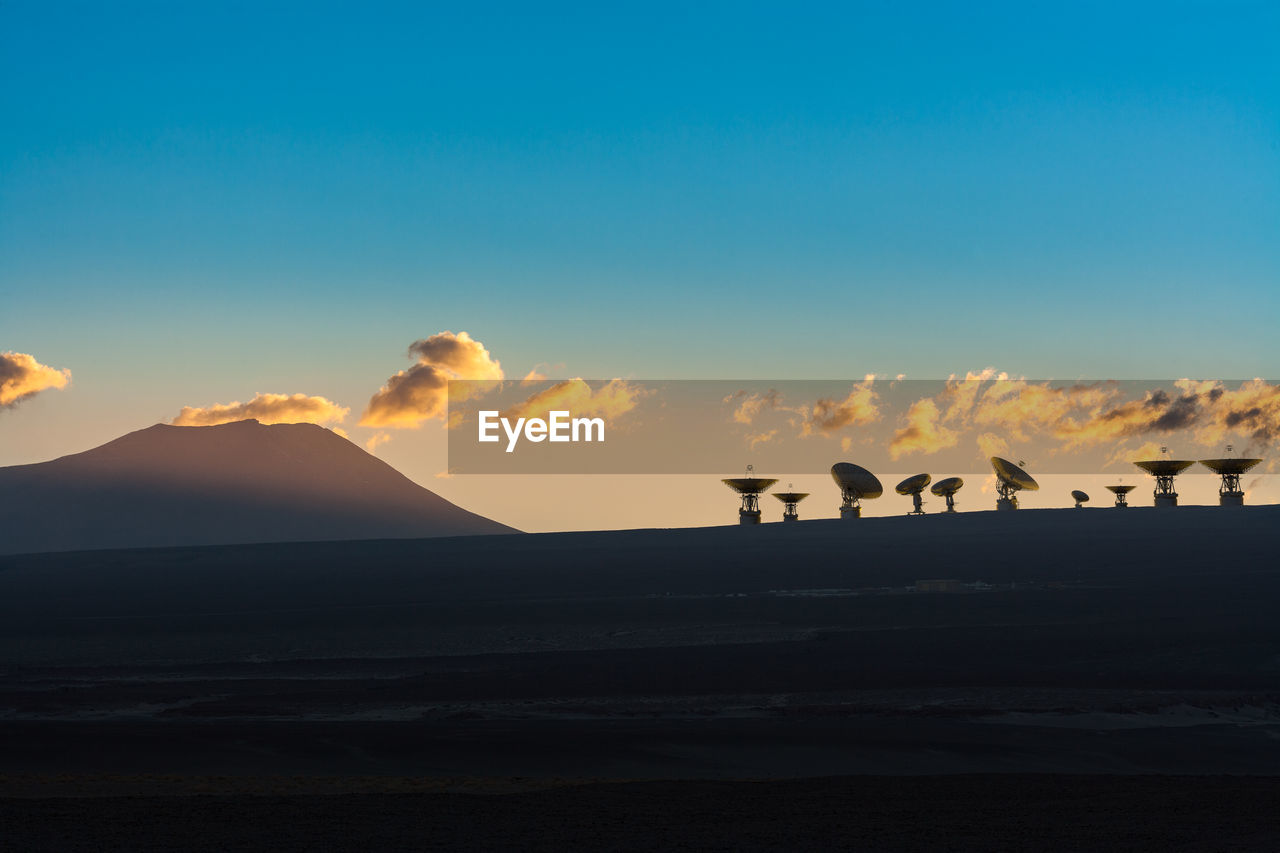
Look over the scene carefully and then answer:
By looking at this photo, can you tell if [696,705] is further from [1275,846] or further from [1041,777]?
[1275,846]

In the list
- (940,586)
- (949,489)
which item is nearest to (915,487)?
(949,489)

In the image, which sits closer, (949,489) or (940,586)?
(940,586)

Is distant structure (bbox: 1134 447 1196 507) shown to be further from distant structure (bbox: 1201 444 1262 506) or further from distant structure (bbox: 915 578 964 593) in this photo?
distant structure (bbox: 915 578 964 593)

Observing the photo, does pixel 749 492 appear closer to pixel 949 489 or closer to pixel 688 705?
pixel 949 489

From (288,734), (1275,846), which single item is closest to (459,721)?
(288,734)

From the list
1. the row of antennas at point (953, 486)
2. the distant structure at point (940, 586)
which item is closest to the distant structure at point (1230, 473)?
the row of antennas at point (953, 486)

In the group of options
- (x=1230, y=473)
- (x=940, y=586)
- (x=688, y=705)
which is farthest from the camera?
(x=1230, y=473)

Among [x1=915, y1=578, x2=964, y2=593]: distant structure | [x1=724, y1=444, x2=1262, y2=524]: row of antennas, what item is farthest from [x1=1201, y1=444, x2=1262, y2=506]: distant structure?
[x1=915, y1=578, x2=964, y2=593]: distant structure

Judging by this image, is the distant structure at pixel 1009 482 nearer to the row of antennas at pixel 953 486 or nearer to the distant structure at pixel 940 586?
the row of antennas at pixel 953 486
